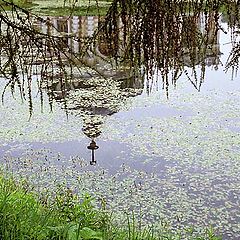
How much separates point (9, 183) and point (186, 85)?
3631mm

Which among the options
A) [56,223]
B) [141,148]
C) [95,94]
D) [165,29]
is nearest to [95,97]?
[95,94]

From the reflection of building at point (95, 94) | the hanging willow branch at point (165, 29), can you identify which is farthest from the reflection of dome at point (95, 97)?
the hanging willow branch at point (165, 29)

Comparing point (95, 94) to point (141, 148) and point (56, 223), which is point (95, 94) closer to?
point (141, 148)

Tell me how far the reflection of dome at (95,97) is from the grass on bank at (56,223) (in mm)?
1960

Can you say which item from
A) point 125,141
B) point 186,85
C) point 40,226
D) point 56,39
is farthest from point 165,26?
point 186,85

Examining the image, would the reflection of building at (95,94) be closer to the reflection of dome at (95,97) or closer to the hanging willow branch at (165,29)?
the reflection of dome at (95,97)

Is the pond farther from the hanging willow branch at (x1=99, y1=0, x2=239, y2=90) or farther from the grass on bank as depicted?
the hanging willow branch at (x1=99, y1=0, x2=239, y2=90)

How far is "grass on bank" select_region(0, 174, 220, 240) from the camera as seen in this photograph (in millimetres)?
2619

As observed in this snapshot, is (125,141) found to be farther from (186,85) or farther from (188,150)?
(186,85)

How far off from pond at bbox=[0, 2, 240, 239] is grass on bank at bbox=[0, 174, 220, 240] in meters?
0.39

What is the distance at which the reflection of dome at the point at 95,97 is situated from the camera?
5.71 m

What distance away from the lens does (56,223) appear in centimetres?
295

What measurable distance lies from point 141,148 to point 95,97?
5.21 feet

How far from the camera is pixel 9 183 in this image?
393cm
